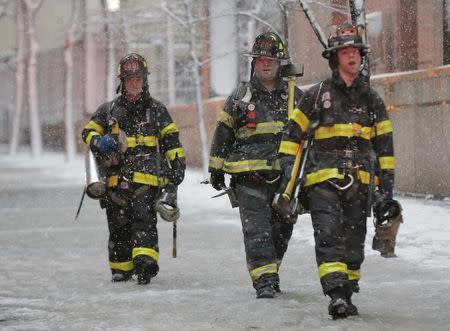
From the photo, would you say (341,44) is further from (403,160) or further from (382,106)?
(403,160)

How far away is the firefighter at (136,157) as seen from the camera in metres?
9.12

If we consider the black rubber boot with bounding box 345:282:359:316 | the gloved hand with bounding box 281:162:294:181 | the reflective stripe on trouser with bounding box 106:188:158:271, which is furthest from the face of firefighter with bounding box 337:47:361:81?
the reflective stripe on trouser with bounding box 106:188:158:271

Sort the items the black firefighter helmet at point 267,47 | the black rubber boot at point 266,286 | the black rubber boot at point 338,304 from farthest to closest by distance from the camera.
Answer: the black firefighter helmet at point 267,47 → the black rubber boot at point 266,286 → the black rubber boot at point 338,304

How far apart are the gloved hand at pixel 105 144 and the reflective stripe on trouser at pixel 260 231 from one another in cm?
115

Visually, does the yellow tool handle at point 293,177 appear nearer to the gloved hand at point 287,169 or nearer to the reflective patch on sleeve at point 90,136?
the gloved hand at point 287,169

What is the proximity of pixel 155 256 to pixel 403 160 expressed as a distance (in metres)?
8.79

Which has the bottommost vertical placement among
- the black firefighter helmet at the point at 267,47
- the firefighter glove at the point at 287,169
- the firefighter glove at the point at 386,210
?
the firefighter glove at the point at 386,210

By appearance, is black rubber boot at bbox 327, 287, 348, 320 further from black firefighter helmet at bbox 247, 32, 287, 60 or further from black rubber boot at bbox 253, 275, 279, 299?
black firefighter helmet at bbox 247, 32, 287, 60

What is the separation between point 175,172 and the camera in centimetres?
927

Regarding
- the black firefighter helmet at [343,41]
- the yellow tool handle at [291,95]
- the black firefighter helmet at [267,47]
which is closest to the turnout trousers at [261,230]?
the yellow tool handle at [291,95]

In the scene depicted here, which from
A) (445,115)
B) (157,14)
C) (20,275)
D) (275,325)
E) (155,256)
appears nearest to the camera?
(275,325)

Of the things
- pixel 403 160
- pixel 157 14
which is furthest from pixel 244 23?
pixel 403 160

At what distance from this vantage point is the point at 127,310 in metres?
7.75

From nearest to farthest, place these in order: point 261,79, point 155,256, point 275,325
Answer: point 275,325
point 261,79
point 155,256
